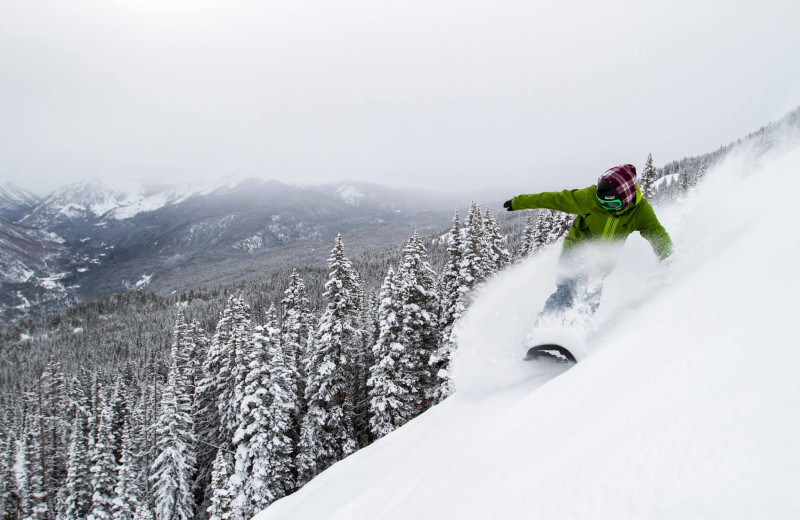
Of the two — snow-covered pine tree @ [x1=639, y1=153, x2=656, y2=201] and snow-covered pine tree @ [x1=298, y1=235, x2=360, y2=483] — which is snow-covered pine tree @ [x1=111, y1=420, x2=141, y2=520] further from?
snow-covered pine tree @ [x1=639, y1=153, x2=656, y2=201]

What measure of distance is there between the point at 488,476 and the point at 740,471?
5.39 feet

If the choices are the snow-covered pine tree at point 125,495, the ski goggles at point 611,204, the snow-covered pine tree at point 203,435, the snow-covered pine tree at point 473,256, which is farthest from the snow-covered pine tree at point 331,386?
the ski goggles at point 611,204

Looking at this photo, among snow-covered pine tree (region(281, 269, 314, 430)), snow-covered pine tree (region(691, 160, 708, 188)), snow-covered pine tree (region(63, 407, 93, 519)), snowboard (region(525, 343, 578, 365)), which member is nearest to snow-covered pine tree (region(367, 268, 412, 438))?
snow-covered pine tree (region(281, 269, 314, 430))

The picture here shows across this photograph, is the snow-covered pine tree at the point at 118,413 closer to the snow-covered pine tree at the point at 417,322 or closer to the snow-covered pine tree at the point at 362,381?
the snow-covered pine tree at the point at 362,381

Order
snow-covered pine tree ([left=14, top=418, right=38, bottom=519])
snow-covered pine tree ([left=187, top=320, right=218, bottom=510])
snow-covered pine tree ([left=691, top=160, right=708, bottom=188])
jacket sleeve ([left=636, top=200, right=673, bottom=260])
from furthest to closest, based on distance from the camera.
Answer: snow-covered pine tree ([left=14, top=418, right=38, bottom=519])
snow-covered pine tree ([left=187, top=320, right=218, bottom=510])
snow-covered pine tree ([left=691, top=160, right=708, bottom=188])
jacket sleeve ([left=636, top=200, right=673, bottom=260])

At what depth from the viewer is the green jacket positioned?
5184 millimetres

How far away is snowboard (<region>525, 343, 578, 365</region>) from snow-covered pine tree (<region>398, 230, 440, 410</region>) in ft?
51.2

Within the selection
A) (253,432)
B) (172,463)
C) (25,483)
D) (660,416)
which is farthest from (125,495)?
(660,416)

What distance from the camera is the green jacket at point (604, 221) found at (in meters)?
5.18

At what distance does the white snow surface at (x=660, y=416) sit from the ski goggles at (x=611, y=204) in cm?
95

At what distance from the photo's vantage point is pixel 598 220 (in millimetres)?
5414

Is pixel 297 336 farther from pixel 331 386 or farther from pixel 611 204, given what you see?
pixel 611 204

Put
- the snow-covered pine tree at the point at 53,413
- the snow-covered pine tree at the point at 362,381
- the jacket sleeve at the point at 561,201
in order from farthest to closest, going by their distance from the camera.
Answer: the snow-covered pine tree at the point at 53,413
the snow-covered pine tree at the point at 362,381
the jacket sleeve at the point at 561,201

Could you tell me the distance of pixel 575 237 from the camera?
5.87m
